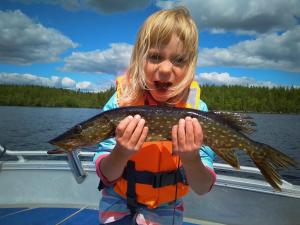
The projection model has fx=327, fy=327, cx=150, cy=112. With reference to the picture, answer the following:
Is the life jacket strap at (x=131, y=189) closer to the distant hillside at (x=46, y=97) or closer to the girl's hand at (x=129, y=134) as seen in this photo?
the girl's hand at (x=129, y=134)

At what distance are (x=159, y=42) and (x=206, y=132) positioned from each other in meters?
0.81

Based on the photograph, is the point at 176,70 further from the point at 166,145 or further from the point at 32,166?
the point at 32,166

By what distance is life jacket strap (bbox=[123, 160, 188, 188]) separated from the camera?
8.87 feet

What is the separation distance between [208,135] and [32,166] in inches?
174

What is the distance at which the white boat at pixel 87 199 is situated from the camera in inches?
193

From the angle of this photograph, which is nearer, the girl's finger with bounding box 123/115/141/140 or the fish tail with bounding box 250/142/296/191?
the girl's finger with bounding box 123/115/141/140

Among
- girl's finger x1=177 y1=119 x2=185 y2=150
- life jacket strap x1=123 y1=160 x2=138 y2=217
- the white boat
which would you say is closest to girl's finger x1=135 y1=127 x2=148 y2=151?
girl's finger x1=177 y1=119 x2=185 y2=150

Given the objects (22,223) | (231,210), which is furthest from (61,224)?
(231,210)

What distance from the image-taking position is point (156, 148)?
2818 mm

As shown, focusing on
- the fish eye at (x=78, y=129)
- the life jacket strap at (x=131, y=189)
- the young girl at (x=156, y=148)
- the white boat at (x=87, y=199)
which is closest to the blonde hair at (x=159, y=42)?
the young girl at (x=156, y=148)

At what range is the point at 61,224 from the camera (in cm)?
532

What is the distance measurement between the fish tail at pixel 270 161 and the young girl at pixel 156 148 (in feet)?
1.33

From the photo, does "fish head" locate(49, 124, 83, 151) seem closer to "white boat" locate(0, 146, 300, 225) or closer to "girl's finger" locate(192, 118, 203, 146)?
"girl's finger" locate(192, 118, 203, 146)

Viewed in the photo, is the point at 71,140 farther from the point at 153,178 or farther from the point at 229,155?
the point at 229,155
